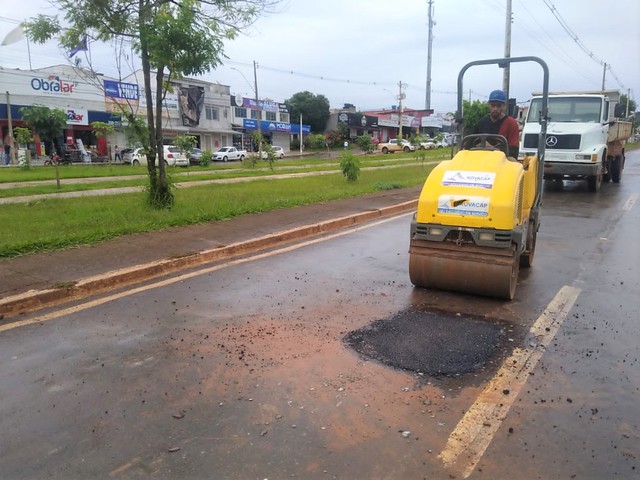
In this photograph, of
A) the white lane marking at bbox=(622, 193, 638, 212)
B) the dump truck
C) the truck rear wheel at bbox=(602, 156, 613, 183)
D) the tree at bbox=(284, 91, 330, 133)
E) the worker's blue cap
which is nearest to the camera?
the worker's blue cap

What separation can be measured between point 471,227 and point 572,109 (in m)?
12.4

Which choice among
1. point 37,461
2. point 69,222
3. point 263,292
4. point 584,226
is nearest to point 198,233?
point 69,222

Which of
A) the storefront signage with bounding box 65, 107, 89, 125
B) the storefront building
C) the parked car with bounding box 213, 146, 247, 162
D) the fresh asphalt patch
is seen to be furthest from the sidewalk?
the storefront building

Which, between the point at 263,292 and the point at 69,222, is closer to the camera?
the point at 263,292

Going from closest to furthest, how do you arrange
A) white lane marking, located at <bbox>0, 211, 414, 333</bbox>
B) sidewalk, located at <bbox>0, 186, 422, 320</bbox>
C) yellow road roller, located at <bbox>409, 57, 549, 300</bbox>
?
white lane marking, located at <bbox>0, 211, 414, 333</bbox>
yellow road roller, located at <bbox>409, 57, 549, 300</bbox>
sidewalk, located at <bbox>0, 186, 422, 320</bbox>

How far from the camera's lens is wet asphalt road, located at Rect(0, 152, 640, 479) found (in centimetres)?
290

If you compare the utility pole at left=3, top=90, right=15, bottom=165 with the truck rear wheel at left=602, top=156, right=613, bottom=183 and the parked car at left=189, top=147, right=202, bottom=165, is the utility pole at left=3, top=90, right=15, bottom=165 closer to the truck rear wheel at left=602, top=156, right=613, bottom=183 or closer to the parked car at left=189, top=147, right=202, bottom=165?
the parked car at left=189, top=147, right=202, bottom=165

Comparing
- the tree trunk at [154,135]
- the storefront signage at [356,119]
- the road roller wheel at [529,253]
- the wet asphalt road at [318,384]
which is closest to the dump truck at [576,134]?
the road roller wheel at [529,253]

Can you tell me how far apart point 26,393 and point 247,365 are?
153 cm

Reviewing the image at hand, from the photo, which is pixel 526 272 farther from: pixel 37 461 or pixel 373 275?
pixel 37 461

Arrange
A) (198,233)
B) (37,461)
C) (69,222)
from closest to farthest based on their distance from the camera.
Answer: (37,461)
(198,233)
(69,222)

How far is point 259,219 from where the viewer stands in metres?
10.4

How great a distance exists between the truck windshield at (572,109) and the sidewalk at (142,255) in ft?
24.8

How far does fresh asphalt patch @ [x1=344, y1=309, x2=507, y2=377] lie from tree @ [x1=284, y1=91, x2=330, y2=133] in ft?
234
